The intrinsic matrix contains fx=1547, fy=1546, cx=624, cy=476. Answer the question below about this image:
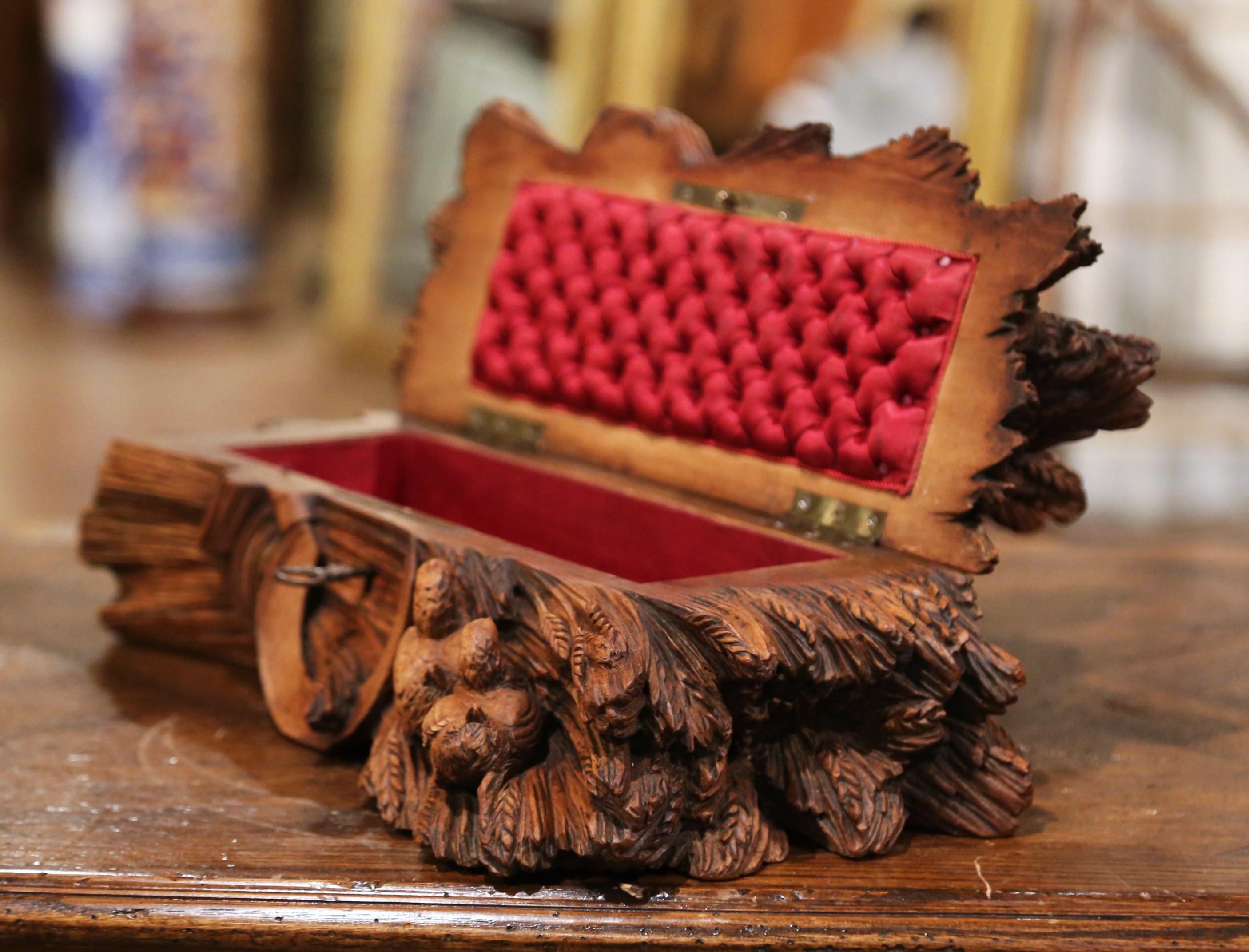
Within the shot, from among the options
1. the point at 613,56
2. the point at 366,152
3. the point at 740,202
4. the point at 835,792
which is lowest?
the point at 835,792

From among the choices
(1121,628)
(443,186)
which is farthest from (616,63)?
(1121,628)

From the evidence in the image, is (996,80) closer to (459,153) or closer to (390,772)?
(459,153)

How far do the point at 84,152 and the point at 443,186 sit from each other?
75.6 inches

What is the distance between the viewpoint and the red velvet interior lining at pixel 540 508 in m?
2.48

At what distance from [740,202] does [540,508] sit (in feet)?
2.11

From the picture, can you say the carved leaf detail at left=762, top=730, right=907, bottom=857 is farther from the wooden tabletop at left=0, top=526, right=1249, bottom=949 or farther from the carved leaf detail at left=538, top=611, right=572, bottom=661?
the carved leaf detail at left=538, top=611, right=572, bottom=661

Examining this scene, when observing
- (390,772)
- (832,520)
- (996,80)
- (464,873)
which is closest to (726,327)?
(832,520)

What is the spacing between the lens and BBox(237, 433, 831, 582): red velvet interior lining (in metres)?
2.48

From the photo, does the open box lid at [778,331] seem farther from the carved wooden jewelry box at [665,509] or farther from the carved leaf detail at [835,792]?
the carved leaf detail at [835,792]

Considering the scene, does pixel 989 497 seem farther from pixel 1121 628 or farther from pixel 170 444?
pixel 170 444

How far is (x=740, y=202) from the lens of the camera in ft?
8.58

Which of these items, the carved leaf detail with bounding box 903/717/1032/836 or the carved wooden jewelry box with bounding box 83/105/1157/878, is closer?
the carved wooden jewelry box with bounding box 83/105/1157/878

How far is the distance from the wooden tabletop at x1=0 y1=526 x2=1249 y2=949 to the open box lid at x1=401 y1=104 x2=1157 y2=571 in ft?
1.33

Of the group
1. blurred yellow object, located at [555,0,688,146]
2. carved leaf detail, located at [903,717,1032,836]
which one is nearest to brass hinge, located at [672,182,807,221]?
carved leaf detail, located at [903,717,1032,836]
